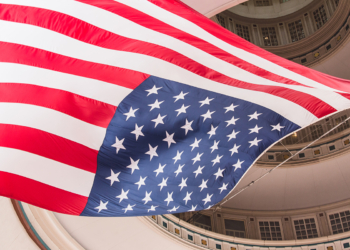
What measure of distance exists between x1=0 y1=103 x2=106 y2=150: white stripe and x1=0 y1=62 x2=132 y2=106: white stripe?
15.6 inches

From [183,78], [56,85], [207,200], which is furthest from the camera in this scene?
[207,200]

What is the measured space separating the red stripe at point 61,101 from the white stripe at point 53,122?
0.08 metres

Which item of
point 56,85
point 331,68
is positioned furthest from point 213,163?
point 331,68

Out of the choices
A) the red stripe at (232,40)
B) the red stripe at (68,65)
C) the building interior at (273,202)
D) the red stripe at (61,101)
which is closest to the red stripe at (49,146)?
the red stripe at (61,101)

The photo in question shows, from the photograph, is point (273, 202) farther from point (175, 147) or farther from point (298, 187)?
point (175, 147)

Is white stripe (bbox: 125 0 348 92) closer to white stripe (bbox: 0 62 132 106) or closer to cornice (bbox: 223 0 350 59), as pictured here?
white stripe (bbox: 0 62 132 106)

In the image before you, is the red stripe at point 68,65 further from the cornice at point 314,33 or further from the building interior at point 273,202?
the cornice at point 314,33

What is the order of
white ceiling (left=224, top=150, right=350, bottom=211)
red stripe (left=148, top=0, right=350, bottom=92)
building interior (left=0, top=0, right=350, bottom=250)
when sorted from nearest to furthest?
red stripe (left=148, top=0, right=350, bottom=92), building interior (left=0, top=0, right=350, bottom=250), white ceiling (left=224, top=150, right=350, bottom=211)

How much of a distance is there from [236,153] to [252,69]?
1.55 meters

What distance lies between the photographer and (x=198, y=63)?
242 inches

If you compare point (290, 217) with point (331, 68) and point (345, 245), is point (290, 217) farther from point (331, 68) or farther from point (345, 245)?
point (331, 68)

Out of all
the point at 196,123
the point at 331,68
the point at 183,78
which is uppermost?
the point at 331,68

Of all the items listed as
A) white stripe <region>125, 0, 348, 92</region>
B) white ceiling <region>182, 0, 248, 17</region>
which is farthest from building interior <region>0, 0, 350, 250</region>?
white stripe <region>125, 0, 348, 92</region>

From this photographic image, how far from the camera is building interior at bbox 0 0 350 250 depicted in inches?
456
